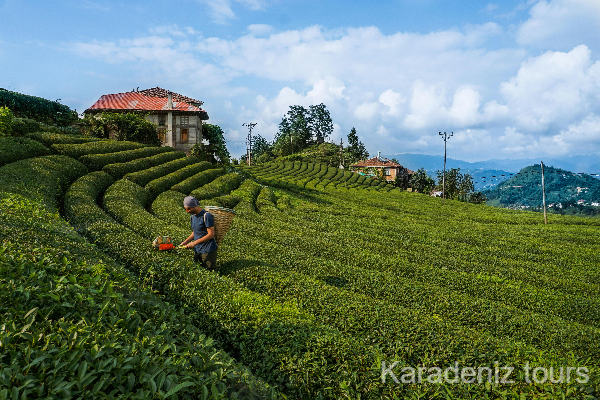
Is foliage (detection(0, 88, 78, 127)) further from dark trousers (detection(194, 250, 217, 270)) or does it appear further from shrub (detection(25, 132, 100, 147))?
dark trousers (detection(194, 250, 217, 270))

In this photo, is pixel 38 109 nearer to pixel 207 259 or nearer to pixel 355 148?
pixel 207 259

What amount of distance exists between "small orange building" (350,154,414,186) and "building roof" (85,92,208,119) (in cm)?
4373

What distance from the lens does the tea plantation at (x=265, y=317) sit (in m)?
3.18

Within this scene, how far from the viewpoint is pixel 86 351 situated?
3.11m

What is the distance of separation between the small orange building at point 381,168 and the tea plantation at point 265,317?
60568mm

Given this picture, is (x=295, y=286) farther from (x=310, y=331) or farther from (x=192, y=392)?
(x=192, y=392)

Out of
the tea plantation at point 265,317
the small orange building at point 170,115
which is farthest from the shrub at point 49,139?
the small orange building at point 170,115

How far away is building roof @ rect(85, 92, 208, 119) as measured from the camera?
38438 millimetres

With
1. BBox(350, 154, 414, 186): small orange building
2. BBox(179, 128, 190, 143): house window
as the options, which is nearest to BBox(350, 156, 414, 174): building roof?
BBox(350, 154, 414, 186): small orange building

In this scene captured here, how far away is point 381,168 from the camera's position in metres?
75.6

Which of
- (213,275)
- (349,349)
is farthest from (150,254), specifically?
(349,349)

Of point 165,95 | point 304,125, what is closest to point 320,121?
point 304,125

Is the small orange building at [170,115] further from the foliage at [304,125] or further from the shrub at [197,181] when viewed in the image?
the foliage at [304,125]

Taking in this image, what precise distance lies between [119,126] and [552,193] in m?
144
